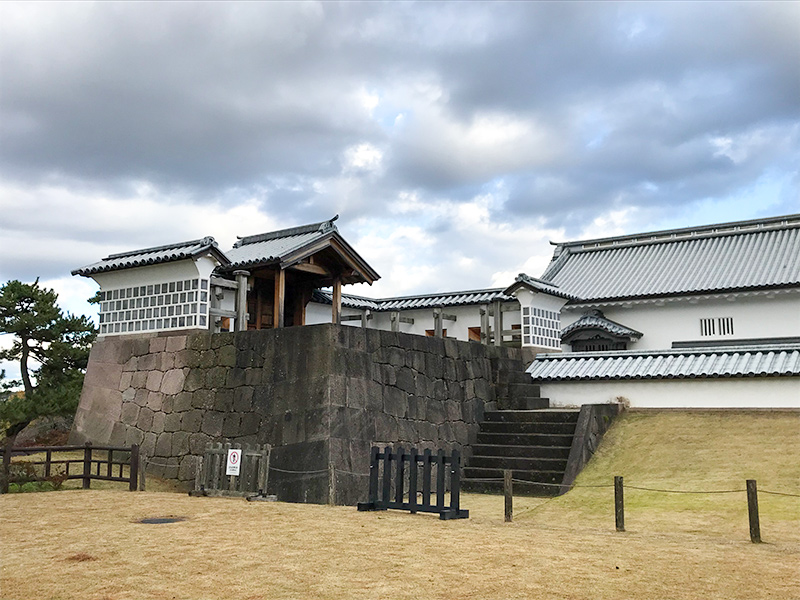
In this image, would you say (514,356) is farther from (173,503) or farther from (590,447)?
(173,503)

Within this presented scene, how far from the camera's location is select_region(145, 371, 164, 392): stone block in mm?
16516

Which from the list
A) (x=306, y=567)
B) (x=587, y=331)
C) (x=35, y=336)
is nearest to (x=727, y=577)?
(x=306, y=567)

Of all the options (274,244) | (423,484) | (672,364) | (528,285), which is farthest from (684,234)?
(423,484)

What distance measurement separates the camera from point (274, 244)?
63.3 ft

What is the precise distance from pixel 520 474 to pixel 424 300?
36.8 ft

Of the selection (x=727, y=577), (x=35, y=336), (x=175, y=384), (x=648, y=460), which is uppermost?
(x=35, y=336)

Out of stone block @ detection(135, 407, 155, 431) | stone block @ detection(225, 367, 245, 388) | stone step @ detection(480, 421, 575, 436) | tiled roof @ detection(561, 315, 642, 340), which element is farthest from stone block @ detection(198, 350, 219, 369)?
tiled roof @ detection(561, 315, 642, 340)

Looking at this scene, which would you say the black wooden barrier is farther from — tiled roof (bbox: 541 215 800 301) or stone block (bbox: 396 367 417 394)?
tiled roof (bbox: 541 215 800 301)

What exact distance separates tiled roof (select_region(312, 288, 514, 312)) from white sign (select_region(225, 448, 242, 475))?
940cm

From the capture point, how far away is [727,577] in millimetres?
7238

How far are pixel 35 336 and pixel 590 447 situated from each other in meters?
15.8

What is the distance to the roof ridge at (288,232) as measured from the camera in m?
18.8

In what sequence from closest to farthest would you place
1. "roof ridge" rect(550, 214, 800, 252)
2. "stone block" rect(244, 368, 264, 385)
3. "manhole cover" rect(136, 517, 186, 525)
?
"manhole cover" rect(136, 517, 186, 525) < "stone block" rect(244, 368, 264, 385) < "roof ridge" rect(550, 214, 800, 252)

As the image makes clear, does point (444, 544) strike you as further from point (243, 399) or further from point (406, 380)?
point (243, 399)
